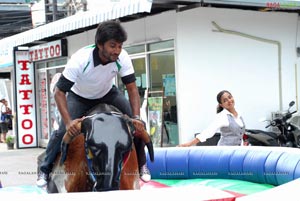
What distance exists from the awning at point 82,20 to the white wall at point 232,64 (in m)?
1.16

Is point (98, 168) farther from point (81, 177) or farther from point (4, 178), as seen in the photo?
point (4, 178)

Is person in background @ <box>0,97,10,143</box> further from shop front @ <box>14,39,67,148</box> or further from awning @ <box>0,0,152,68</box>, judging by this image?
shop front @ <box>14,39,67,148</box>

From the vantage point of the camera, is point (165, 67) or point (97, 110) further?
point (165, 67)

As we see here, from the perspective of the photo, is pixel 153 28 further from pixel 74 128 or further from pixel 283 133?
pixel 74 128

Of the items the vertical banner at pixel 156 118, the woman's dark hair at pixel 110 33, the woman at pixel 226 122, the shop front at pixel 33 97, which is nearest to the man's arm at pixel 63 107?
the woman's dark hair at pixel 110 33

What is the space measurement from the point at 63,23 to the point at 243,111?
5.34 metres

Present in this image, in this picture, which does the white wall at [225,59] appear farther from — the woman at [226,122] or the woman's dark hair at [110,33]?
the woman's dark hair at [110,33]

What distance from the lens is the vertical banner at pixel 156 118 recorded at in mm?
12672

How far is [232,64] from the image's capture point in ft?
40.5

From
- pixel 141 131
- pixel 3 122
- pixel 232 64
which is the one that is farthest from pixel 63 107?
pixel 3 122

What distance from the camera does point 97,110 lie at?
16.6 feet

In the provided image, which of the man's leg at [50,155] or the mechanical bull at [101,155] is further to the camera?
the man's leg at [50,155]

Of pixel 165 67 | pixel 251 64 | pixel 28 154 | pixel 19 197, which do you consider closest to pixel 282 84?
pixel 251 64

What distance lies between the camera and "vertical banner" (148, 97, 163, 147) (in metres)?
12.7
